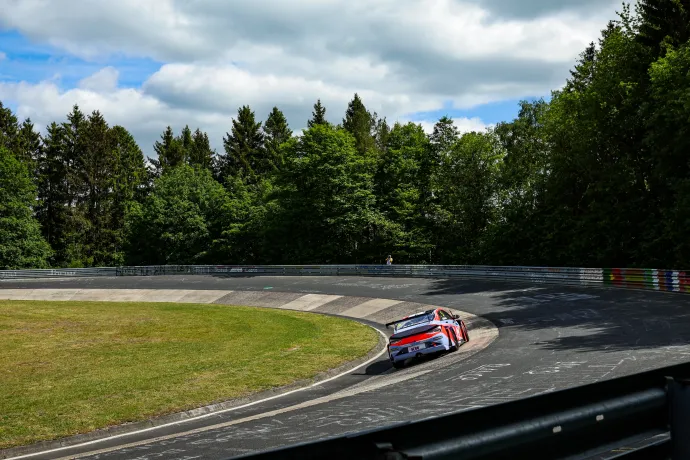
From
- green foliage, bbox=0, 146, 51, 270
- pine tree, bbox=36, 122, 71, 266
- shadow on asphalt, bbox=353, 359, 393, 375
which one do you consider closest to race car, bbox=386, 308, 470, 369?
shadow on asphalt, bbox=353, 359, 393, 375

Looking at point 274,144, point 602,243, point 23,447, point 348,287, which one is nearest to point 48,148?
point 274,144

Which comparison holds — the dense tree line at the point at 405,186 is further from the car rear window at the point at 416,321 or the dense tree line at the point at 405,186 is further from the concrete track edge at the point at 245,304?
the car rear window at the point at 416,321

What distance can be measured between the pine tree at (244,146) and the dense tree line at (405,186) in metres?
0.34

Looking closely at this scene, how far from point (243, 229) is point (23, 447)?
209ft

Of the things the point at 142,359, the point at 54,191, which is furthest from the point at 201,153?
the point at 142,359

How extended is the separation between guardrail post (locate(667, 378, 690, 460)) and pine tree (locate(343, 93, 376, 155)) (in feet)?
294

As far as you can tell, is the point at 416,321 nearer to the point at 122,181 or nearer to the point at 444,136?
the point at 444,136

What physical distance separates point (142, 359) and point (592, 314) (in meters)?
18.0

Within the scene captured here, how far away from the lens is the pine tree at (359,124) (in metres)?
94.5

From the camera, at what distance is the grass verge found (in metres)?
15.7

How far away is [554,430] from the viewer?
3189 mm

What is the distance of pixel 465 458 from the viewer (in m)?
2.84

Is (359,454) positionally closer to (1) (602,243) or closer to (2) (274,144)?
(1) (602,243)

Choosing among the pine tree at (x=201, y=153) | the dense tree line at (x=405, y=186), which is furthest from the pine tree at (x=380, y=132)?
the pine tree at (x=201, y=153)
